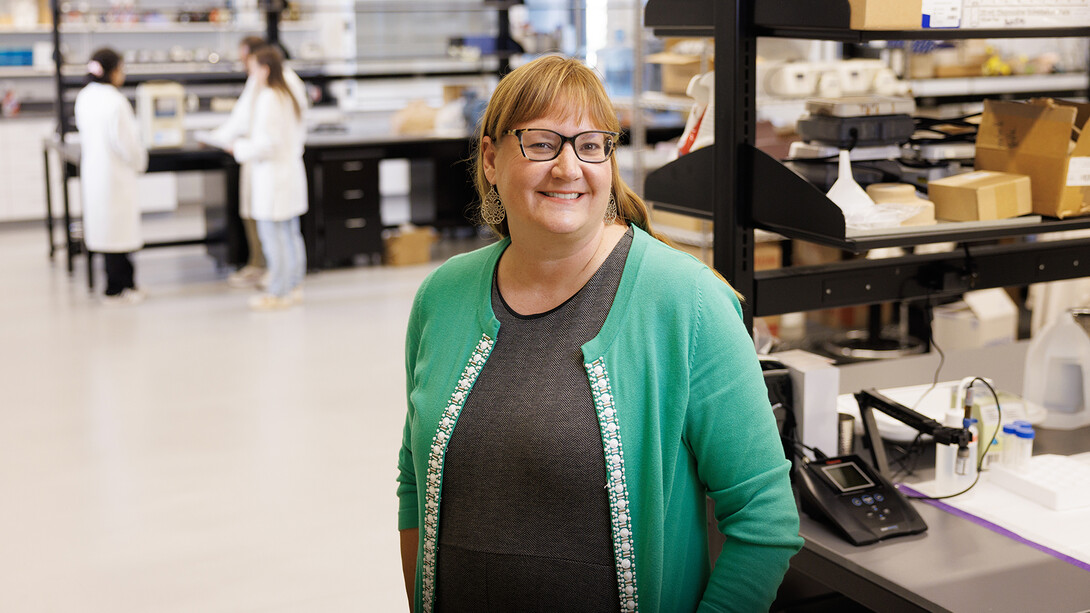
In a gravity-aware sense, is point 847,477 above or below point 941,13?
below

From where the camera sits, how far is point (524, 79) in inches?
64.1

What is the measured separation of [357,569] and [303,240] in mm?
4670

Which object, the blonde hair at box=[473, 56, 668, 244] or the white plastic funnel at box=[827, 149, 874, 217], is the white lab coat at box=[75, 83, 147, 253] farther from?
the blonde hair at box=[473, 56, 668, 244]

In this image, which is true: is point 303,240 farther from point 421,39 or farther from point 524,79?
point 524,79

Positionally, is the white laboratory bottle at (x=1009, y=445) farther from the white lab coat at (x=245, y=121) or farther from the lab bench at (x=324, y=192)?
the lab bench at (x=324, y=192)

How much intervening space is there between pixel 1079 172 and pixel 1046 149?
82 millimetres

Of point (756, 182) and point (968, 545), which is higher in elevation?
point (756, 182)

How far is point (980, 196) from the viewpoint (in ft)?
7.67

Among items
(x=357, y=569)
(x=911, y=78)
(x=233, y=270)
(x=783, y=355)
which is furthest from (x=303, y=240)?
(x=783, y=355)

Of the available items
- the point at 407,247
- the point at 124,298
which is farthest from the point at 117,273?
the point at 407,247

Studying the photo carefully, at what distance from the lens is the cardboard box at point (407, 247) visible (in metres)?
8.20

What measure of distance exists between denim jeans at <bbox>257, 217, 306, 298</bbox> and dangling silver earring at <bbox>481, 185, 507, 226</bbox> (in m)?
5.22

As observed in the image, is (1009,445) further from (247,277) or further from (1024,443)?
(247,277)

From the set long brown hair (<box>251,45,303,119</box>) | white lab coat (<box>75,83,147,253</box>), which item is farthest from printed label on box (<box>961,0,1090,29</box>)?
white lab coat (<box>75,83,147,253</box>)
